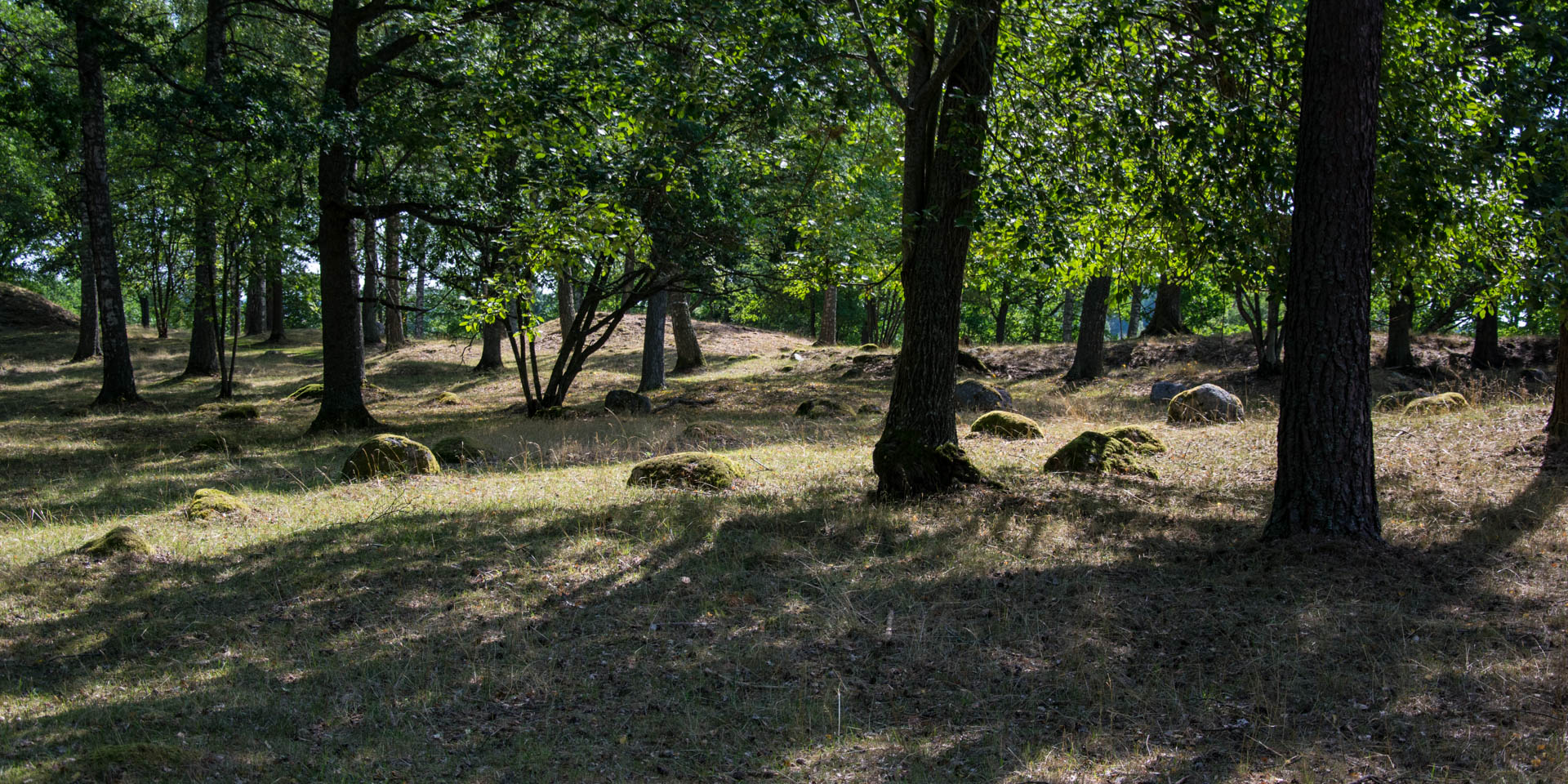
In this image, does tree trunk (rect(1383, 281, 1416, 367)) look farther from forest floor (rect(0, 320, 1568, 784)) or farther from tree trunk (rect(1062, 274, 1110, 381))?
forest floor (rect(0, 320, 1568, 784))

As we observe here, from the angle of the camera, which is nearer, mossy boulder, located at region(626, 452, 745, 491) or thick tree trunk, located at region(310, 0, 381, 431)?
mossy boulder, located at region(626, 452, 745, 491)

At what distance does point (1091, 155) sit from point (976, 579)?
13.7 ft

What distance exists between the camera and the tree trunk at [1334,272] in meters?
5.95

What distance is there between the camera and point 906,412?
339 inches

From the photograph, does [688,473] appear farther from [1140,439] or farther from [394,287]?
[394,287]

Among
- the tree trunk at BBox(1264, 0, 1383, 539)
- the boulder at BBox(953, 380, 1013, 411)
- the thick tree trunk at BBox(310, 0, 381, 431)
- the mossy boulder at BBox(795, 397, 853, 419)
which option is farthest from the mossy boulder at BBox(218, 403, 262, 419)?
the tree trunk at BBox(1264, 0, 1383, 539)

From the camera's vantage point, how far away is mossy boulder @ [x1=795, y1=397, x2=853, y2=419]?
52.0ft

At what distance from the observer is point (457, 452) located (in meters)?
11.3

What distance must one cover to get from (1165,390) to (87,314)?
2804 cm

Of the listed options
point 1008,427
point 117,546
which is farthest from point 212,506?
point 1008,427

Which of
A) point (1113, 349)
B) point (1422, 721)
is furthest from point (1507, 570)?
point (1113, 349)

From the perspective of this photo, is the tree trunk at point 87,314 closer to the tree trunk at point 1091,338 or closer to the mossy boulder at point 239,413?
the mossy boulder at point 239,413

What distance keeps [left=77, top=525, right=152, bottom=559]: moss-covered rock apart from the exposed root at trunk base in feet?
20.1

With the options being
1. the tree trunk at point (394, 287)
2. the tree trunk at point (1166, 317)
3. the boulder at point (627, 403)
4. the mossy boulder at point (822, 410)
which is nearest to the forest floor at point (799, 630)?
the mossy boulder at point (822, 410)
